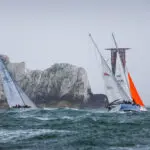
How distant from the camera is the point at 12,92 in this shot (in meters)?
78.3

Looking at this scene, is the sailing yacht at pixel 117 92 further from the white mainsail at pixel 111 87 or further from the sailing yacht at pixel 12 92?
the sailing yacht at pixel 12 92

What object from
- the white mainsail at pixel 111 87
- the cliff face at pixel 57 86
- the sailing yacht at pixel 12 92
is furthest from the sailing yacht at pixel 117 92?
the cliff face at pixel 57 86

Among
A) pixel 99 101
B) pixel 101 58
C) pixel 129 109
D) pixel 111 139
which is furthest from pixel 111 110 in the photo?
pixel 99 101

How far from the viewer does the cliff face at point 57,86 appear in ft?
493

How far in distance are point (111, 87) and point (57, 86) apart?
84616 mm

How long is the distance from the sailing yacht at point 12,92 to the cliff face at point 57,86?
6654 cm

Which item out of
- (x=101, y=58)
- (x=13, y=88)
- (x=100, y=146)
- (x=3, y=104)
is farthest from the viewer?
(x=3, y=104)

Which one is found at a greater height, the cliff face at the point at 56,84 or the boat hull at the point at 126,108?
the cliff face at the point at 56,84

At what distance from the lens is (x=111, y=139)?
23.3 metres

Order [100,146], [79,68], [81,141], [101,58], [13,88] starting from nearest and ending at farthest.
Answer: [100,146], [81,141], [101,58], [13,88], [79,68]

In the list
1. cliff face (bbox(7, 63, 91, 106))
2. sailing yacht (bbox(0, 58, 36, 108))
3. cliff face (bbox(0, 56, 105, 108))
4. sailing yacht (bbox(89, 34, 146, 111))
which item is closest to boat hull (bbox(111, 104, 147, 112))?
sailing yacht (bbox(89, 34, 146, 111))

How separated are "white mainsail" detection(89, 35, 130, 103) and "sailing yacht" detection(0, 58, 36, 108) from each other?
18705 mm

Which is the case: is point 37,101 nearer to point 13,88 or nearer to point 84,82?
point 84,82

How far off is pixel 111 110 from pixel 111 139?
51122 mm
